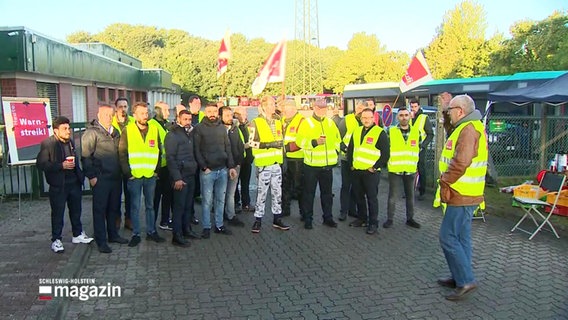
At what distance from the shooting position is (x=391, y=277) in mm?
5473

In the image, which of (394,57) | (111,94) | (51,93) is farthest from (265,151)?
Result: (394,57)

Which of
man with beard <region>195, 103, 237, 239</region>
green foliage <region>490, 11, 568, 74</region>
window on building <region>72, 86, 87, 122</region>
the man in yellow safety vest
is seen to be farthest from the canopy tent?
window on building <region>72, 86, 87, 122</region>

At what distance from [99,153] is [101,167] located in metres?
0.19

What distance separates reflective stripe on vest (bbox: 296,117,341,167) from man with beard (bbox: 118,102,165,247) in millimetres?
2249

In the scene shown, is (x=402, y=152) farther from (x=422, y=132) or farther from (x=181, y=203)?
(x=181, y=203)

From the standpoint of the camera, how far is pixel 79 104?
2036 cm

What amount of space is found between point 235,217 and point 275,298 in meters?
3.13

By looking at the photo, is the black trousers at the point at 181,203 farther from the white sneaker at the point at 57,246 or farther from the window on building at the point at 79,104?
the window on building at the point at 79,104

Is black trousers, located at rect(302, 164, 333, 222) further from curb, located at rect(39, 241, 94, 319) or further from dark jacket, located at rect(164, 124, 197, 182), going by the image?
curb, located at rect(39, 241, 94, 319)

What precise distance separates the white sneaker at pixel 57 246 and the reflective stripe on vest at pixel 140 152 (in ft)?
4.21

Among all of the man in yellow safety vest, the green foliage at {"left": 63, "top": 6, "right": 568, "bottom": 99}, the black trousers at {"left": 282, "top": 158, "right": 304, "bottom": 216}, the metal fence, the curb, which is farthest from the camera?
the green foliage at {"left": 63, "top": 6, "right": 568, "bottom": 99}

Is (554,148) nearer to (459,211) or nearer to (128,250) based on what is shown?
(459,211)

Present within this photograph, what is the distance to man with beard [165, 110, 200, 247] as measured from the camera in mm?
6477

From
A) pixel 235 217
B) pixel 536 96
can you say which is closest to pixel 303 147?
pixel 235 217
